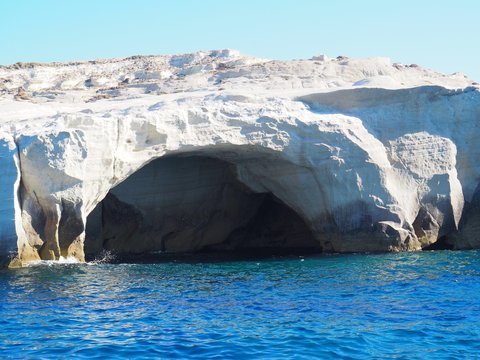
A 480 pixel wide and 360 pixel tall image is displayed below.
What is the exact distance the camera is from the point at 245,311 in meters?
13.6

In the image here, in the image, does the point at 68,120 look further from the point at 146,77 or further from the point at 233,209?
the point at 146,77

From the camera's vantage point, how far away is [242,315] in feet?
43.7

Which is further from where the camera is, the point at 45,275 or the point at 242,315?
the point at 45,275

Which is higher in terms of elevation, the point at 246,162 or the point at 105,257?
the point at 246,162

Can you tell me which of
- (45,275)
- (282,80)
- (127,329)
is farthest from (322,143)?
(127,329)

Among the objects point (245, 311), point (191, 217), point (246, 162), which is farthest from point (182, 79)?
point (245, 311)

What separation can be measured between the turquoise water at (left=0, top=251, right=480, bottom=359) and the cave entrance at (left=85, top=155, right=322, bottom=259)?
196 inches

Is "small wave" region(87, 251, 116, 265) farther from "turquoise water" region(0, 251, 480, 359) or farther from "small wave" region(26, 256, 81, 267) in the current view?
"turquoise water" region(0, 251, 480, 359)

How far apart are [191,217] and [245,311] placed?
39.8 feet

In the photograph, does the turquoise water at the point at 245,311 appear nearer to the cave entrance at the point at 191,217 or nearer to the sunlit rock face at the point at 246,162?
the sunlit rock face at the point at 246,162

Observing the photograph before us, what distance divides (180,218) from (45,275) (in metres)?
8.13

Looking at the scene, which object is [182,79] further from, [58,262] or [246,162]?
[58,262]

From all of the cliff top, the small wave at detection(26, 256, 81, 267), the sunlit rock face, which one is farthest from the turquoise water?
the cliff top

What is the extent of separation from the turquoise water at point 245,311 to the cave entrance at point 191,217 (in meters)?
4.99
